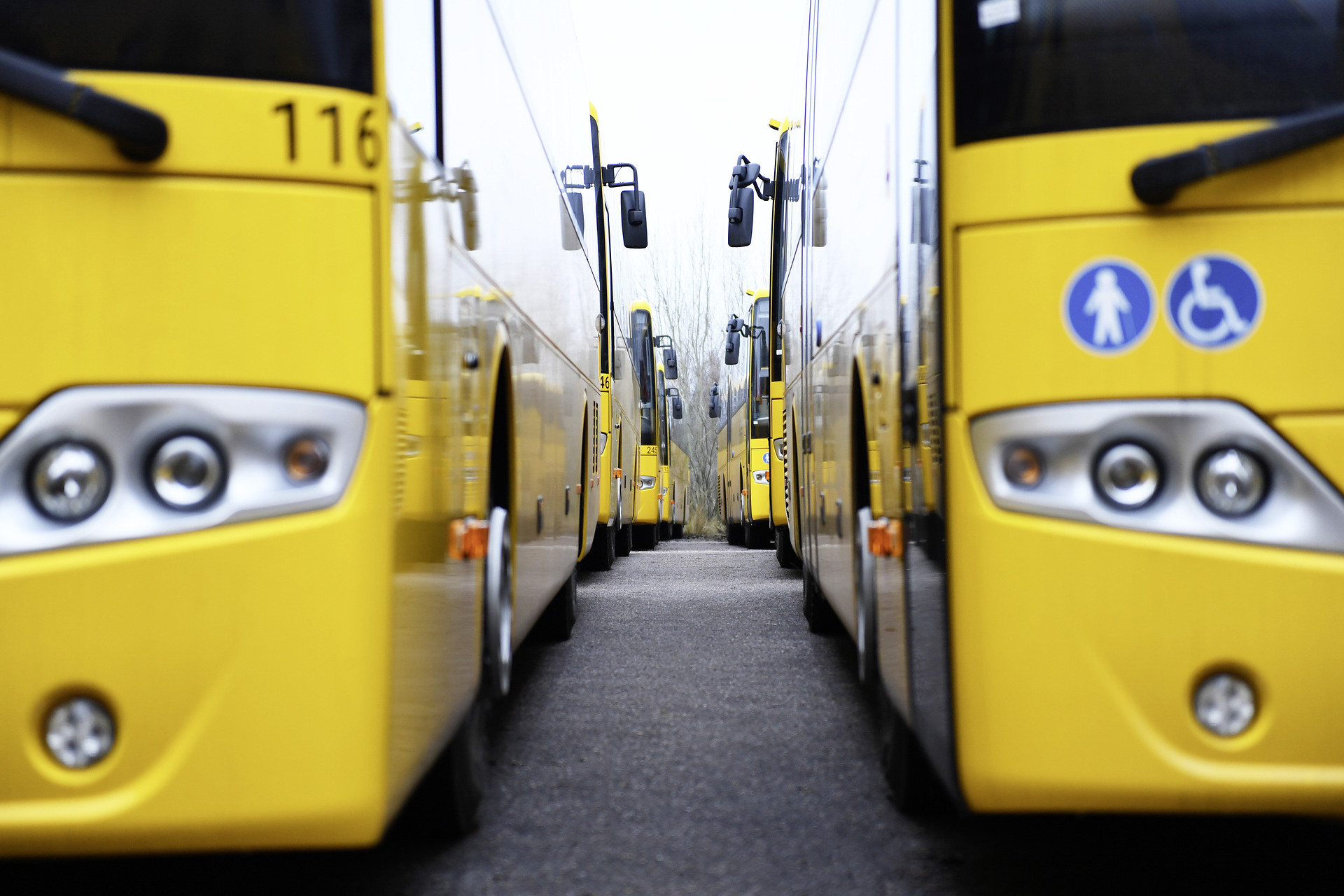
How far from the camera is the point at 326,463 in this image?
266 centimetres

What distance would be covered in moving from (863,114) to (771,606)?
20.2ft

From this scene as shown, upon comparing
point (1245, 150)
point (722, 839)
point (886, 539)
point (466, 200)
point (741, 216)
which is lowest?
point (722, 839)

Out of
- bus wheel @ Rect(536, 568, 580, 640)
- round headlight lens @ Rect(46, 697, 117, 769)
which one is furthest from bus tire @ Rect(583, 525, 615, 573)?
round headlight lens @ Rect(46, 697, 117, 769)

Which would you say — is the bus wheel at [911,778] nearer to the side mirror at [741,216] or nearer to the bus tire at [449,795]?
the bus tire at [449,795]

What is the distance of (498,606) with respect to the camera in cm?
441

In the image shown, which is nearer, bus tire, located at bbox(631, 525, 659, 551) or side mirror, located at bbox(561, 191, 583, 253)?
side mirror, located at bbox(561, 191, 583, 253)

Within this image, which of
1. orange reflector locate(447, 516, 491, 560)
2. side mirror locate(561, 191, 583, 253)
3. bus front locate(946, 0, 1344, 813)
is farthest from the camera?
side mirror locate(561, 191, 583, 253)

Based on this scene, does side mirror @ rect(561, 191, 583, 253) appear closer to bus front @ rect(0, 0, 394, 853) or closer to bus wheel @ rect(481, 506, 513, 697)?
bus wheel @ rect(481, 506, 513, 697)

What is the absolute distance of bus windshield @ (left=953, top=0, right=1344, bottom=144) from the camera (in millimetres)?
2883

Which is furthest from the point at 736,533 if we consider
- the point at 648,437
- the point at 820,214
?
the point at 820,214

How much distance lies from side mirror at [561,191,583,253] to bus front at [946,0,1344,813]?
4926mm

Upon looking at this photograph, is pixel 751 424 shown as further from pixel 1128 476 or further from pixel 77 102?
pixel 77 102

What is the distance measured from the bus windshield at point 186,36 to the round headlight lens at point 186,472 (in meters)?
0.70

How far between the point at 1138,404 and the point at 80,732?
6.86 feet
